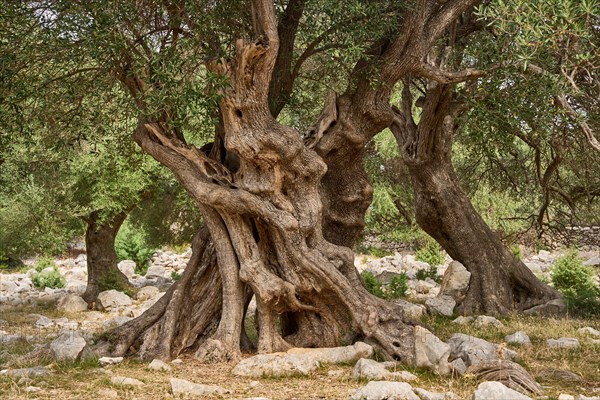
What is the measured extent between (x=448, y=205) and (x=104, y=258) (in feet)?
31.4

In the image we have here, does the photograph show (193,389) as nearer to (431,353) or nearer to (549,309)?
(431,353)

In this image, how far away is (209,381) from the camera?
842 cm

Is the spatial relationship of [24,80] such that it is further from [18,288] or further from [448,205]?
[18,288]

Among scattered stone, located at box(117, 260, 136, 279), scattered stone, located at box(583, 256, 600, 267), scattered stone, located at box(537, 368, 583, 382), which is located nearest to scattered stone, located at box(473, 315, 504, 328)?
scattered stone, located at box(537, 368, 583, 382)

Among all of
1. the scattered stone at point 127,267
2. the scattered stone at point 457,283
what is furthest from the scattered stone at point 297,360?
the scattered stone at point 127,267

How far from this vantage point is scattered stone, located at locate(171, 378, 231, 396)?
7.59 m

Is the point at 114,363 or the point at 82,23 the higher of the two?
the point at 82,23

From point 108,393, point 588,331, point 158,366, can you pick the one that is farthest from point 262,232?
point 588,331

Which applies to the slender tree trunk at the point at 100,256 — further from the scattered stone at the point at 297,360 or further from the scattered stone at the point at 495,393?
the scattered stone at the point at 495,393

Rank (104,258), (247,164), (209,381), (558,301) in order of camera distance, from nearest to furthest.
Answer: (209,381), (247,164), (558,301), (104,258)

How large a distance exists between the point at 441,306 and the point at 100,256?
9530 mm

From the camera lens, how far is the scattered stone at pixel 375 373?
8.17 meters

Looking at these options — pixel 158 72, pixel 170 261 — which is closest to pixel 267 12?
pixel 158 72

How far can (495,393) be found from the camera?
636 centimetres
